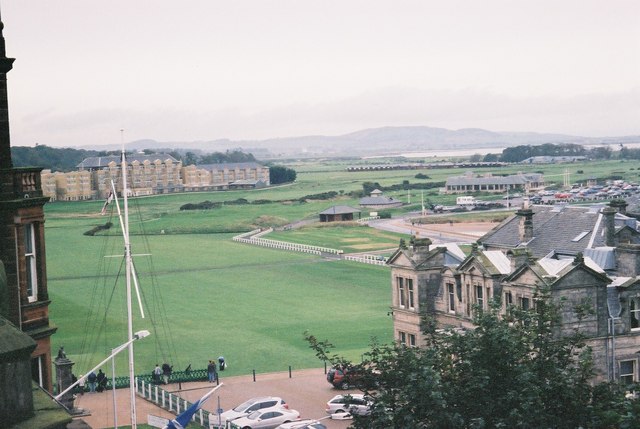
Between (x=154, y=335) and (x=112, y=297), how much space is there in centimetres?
1761

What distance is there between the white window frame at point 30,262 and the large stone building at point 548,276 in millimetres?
18631

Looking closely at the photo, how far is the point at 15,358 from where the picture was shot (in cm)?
786

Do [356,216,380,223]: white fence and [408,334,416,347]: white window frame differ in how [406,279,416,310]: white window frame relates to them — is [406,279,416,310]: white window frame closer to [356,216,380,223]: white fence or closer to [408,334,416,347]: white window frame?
[408,334,416,347]: white window frame

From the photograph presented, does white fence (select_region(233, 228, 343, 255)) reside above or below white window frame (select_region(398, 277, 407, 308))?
below

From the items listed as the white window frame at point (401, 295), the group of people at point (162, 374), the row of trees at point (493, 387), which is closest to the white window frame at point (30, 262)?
the row of trees at point (493, 387)

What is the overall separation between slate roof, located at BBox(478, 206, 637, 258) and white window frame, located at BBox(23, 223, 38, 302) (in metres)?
27.2

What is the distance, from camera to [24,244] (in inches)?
843

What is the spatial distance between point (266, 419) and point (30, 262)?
1884cm

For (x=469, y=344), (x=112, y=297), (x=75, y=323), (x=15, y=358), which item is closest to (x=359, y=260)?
(x=112, y=297)

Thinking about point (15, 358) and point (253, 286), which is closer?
point (15, 358)

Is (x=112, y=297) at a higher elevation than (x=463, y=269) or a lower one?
lower

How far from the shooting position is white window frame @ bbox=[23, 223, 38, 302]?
2170 centimetres

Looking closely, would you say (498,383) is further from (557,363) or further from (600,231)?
(600,231)

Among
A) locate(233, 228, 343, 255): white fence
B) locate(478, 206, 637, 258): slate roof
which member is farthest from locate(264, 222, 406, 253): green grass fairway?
locate(478, 206, 637, 258): slate roof
